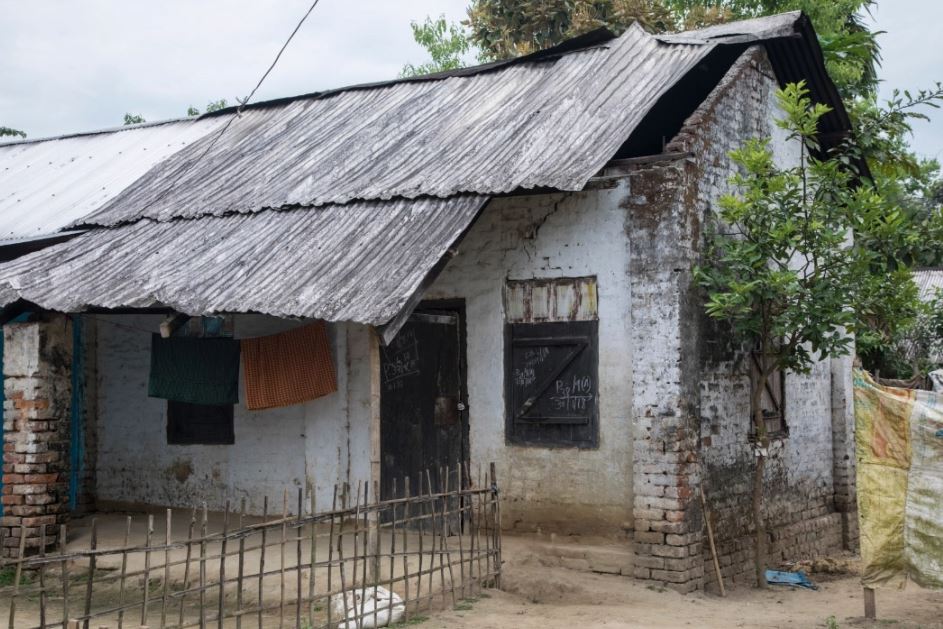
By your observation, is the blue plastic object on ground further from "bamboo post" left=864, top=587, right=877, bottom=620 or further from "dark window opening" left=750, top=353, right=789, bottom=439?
A: "bamboo post" left=864, top=587, right=877, bottom=620

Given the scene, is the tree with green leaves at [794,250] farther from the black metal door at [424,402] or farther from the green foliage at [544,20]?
the green foliage at [544,20]

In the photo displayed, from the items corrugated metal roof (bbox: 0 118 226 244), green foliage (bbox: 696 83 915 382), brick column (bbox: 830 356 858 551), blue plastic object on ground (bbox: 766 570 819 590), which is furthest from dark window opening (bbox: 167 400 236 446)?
brick column (bbox: 830 356 858 551)

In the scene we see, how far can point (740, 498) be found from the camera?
30.9ft

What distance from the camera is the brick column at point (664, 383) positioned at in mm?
8383

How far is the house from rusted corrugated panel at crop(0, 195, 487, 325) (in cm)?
3

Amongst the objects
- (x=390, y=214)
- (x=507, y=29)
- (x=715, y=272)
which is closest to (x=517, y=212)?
(x=390, y=214)

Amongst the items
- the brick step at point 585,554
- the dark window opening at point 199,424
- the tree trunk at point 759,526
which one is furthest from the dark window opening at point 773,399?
the dark window opening at point 199,424

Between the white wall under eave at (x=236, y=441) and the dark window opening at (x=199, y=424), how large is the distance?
0.08m

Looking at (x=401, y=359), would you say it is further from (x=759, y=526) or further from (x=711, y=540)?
(x=759, y=526)

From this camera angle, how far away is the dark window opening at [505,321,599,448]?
8859mm

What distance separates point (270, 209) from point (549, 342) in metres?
2.94

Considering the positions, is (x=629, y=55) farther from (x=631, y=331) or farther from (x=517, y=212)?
(x=631, y=331)

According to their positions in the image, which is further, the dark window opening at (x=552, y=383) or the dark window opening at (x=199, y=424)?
the dark window opening at (x=199, y=424)

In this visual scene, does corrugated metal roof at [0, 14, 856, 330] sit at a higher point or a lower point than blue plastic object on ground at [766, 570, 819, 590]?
higher
